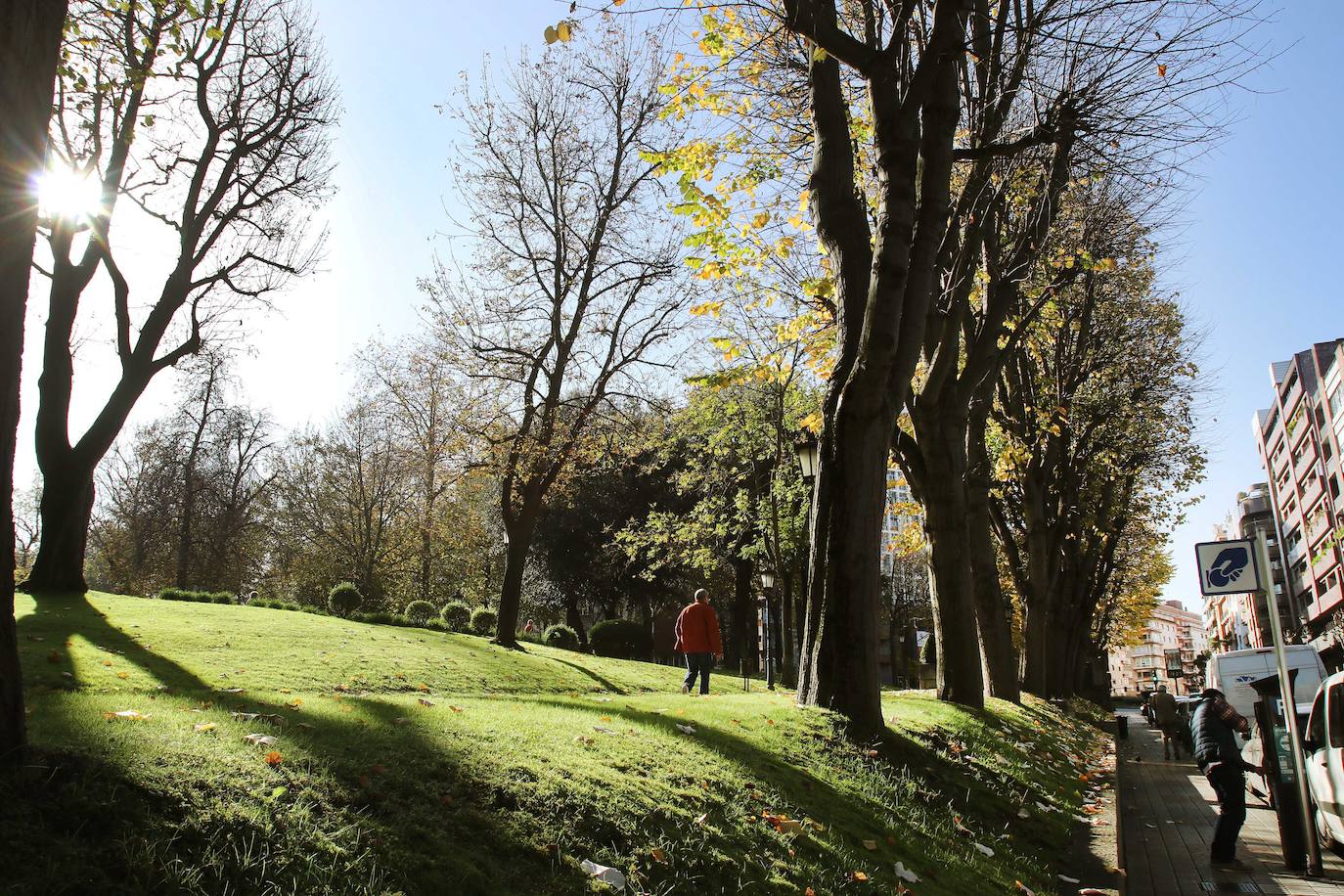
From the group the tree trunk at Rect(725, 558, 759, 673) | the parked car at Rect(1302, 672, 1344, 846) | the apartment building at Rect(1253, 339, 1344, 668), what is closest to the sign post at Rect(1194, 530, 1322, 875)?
the parked car at Rect(1302, 672, 1344, 846)

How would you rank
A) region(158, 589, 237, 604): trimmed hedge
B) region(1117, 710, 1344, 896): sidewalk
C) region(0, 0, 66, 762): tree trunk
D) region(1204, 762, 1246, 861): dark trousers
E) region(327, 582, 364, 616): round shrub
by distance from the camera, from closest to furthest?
region(0, 0, 66, 762): tree trunk < region(1117, 710, 1344, 896): sidewalk < region(1204, 762, 1246, 861): dark trousers < region(158, 589, 237, 604): trimmed hedge < region(327, 582, 364, 616): round shrub

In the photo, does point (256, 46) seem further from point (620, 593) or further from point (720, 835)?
point (620, 593)

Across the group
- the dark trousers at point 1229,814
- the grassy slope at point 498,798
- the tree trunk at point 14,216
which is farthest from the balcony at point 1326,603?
the tree trunk at point 14,216

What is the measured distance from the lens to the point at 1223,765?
8.80 meters

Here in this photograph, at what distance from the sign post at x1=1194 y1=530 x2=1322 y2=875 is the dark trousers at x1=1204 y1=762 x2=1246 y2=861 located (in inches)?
19.8

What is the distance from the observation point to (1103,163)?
11.3 meters

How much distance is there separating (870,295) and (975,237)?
497 cm

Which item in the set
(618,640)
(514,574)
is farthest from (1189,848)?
(618,640)

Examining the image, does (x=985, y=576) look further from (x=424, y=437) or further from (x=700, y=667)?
(x=424, y=437)

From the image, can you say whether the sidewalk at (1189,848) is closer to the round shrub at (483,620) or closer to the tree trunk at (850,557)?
the tree trunk at (850,557)

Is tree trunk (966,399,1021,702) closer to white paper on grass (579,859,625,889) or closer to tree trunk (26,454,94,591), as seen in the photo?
white paper on grass (579,859,625,889)

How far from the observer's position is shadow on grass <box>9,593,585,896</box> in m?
3.01

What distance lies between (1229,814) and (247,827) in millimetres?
8762

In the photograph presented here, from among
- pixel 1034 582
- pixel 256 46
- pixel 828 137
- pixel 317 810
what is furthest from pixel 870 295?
pixel 256 46
